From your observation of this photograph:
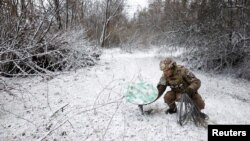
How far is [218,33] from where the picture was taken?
8.58 meters

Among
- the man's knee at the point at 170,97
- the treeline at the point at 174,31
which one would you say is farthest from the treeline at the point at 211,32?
the man's knee at the point at 170,97

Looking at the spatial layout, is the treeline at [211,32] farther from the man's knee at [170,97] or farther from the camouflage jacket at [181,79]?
the man's knee at [170,97]

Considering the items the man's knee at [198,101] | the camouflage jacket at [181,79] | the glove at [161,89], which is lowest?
the man's knee at [198,101]

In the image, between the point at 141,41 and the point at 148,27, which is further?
the point at 141,41

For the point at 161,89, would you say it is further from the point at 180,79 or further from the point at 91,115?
the point at 91,115

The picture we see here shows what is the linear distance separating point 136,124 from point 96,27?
16396 millimetres

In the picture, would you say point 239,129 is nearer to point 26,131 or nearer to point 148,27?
point 26,131

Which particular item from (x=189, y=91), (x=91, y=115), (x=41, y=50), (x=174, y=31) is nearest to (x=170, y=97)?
(x=189, y=91)

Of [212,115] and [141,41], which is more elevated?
[141,41]

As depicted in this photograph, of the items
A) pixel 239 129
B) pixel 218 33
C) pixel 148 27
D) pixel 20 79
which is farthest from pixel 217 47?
pixel 20 79
